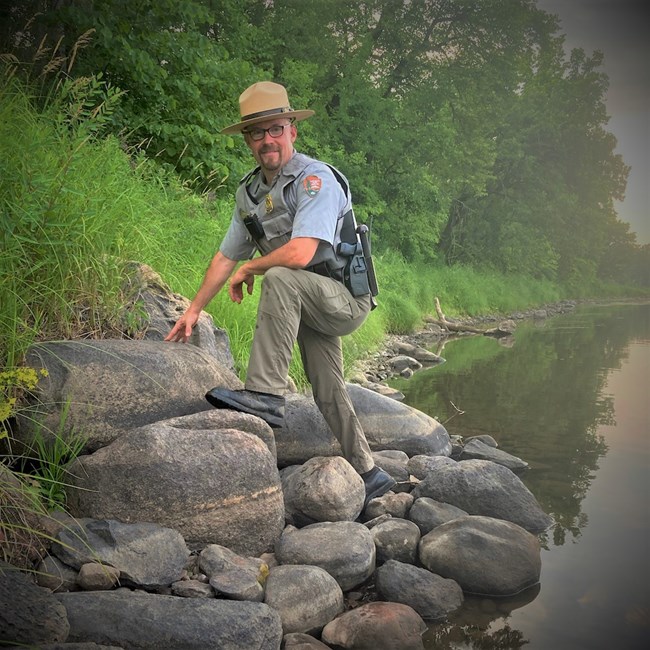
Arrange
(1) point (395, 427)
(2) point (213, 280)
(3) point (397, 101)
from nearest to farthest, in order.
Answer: (2) point (213, 280) < (1) point (395, 427) < (3) point (397, 101)

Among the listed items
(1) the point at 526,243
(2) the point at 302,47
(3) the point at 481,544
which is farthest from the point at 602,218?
(3) the point at 481,544

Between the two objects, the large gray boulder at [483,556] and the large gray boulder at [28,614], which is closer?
the large gray boulder at [28,614]

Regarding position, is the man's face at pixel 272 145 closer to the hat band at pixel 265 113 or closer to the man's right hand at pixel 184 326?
the hat band at pixel 265 113

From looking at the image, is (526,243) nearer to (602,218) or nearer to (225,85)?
(602,218)

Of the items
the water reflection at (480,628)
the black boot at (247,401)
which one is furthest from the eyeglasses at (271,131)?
the water reflection at (480,628)

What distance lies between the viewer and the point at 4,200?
3855 mm

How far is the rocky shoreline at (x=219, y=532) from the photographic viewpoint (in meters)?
2.79

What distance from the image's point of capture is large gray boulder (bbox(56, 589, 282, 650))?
8.85 ft

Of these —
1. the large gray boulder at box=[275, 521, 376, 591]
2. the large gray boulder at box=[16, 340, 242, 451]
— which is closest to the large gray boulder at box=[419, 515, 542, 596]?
the large gray boulder at box=[275, 521, 376, 591]

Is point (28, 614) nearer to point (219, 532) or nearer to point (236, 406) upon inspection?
point (219, 532)

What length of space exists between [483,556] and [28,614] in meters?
2.08

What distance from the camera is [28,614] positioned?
2568 mm

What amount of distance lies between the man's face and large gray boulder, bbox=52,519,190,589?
1910mm

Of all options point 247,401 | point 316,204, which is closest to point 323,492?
point 247,401
